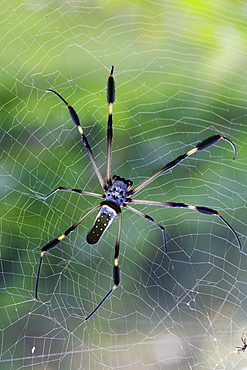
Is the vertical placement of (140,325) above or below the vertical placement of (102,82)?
below

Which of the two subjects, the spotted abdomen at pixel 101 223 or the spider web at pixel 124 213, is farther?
the spider web at pixel 124 213

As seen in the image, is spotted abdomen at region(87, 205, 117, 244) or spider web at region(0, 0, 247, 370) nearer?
spotted abdomen at region(87, 205, 117, 244)

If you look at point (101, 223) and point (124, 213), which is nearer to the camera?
point (101, 223)

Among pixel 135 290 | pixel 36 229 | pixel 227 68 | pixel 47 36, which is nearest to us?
pixel 36 229

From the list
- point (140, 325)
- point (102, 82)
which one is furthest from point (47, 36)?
point (140, 325)

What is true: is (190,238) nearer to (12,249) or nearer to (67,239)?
(67,239)
